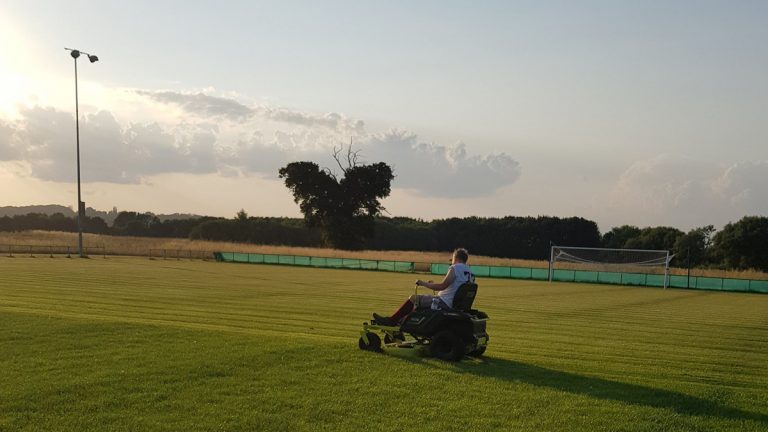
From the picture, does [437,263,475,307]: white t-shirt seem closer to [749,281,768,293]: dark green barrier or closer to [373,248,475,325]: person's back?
[373,248,475,325]: person's back

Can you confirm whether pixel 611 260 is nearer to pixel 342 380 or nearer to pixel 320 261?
pixel 320 261

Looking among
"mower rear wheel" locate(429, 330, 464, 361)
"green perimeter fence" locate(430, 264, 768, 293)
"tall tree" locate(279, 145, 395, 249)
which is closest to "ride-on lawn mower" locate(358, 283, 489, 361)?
"mower rear wheel" locate(429, 330, 464, 361)

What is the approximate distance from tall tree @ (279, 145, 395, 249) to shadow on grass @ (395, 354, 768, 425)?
7860 cm

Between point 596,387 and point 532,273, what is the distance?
46224 millimetres

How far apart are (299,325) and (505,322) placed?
6396mm

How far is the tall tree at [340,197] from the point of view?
293 feet

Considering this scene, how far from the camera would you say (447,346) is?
Answer: 10852mm

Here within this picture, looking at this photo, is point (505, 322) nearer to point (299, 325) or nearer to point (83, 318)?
point (299, 325)

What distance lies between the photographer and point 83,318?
1409 centimetres

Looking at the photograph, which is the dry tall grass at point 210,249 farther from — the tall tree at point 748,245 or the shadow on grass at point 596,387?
the shadow on grass at point 596,387

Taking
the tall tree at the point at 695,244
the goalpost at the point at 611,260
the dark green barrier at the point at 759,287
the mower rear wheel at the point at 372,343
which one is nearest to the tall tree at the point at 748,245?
the tall tree at the point at 695,244

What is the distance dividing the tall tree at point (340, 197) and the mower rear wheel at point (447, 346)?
78.5 meters

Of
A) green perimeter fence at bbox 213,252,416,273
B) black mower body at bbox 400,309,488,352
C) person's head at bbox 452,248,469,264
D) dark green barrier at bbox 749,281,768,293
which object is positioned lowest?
dark green barrier at bbox 749,281,768,293

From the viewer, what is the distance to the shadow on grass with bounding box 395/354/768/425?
8484mm
